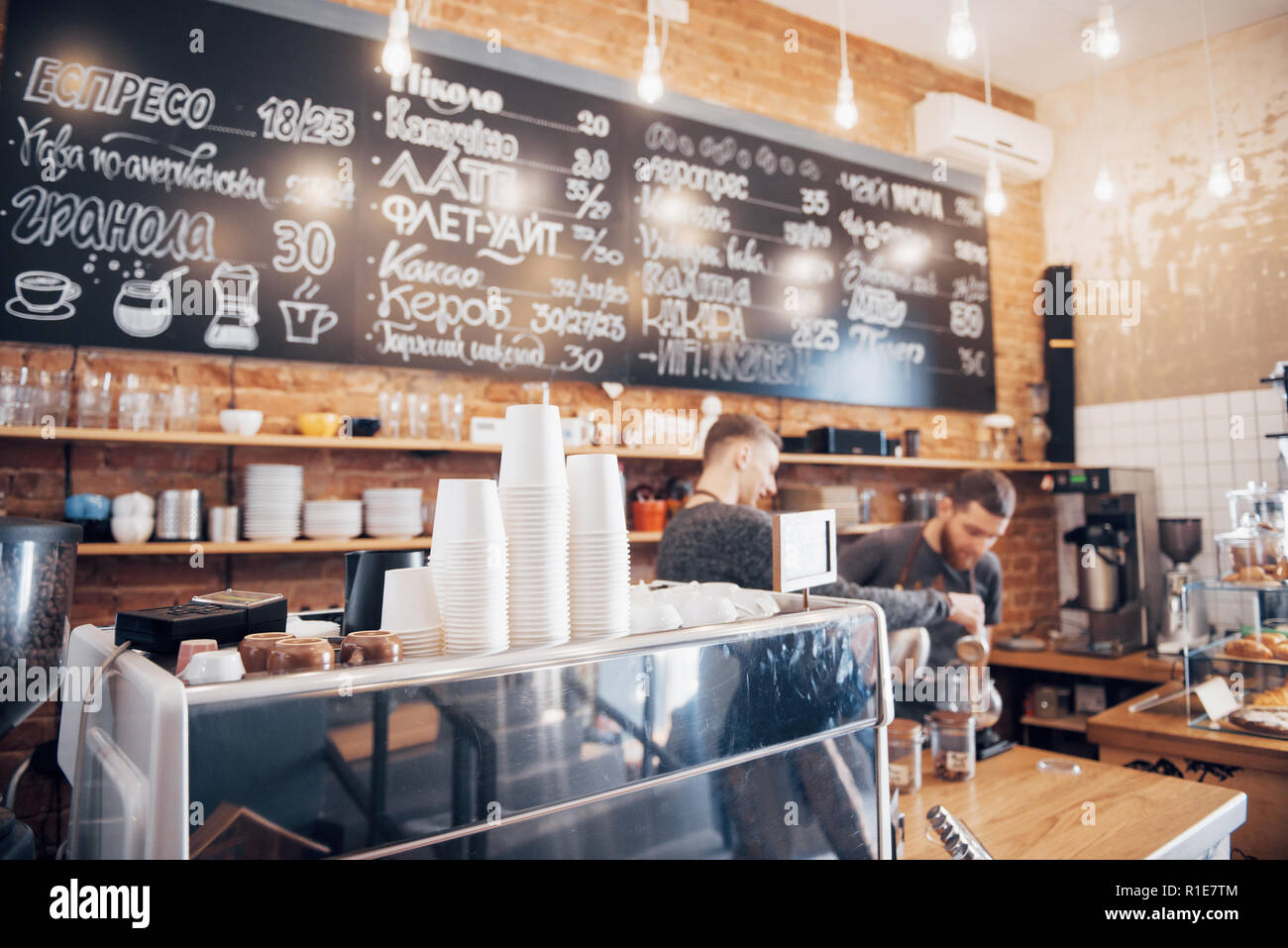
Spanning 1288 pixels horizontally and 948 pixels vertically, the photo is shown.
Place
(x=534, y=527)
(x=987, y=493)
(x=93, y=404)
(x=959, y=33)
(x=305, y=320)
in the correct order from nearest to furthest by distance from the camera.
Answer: (x=534, y=527) → (x=959, y=33) → (x=93, y=404) → (x=305, y=320) → (x=987, y=493)

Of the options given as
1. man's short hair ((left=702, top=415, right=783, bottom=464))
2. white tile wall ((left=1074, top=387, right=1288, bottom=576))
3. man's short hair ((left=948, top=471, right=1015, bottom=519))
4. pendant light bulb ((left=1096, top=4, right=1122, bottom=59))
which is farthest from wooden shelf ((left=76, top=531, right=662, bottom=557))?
white tile wall ((left=1074, top=387, right=1288, bottom=576))

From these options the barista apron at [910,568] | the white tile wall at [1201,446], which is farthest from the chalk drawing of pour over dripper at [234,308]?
the white tile wall at [1201,446]

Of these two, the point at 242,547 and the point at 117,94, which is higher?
the point at 117,94

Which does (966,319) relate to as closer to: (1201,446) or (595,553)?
(1201,446)

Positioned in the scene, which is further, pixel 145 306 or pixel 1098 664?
pixel 1098 664

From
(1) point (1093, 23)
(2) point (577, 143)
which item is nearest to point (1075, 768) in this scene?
(2) point (577, 143)

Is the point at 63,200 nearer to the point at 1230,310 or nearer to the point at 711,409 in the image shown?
the point at 711,409

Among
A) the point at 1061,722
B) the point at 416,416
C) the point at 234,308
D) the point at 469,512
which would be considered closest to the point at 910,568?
the point at 1061,722

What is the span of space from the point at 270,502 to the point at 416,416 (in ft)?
2.07

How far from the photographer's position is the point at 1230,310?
4.32 metres

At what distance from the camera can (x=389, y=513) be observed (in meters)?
2.84

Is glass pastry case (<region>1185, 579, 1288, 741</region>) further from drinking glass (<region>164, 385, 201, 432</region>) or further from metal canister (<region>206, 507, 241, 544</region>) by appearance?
drinking glass (<region>164, 385, 201, 432</region>)

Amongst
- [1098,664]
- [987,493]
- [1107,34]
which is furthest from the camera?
[1098,664]

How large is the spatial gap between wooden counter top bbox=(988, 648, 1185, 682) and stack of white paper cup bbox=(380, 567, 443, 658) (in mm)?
3469
